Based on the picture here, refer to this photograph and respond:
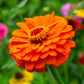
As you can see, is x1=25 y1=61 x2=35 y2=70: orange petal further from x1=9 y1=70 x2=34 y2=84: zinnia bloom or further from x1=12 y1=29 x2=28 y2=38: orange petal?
x1=9 y1=70 x2=34 y2=84: zinnia bloom

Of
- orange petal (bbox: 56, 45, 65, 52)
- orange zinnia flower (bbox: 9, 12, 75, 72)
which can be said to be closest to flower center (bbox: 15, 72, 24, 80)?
orange zinnia flower (bbox: 9, 12, 75, 72)

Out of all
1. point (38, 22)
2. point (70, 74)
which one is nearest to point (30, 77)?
point (70, 74)

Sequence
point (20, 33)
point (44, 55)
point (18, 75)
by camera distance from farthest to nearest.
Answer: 1. point (18, 75)
2. point (20, 33)
3. point (44, 55)

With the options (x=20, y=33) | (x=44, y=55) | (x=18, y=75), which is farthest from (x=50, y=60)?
(x=18, y=75)

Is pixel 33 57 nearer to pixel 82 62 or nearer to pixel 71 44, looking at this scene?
pixel 71 44

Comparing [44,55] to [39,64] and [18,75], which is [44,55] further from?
[18,75]

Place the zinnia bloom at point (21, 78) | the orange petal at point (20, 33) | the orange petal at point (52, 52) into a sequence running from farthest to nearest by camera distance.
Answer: the zinnia bloom at point (21, 78), the orange petal at point (20, 33), the orange petal at point (52, 52)

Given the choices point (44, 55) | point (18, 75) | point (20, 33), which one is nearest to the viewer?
point (44, 55)

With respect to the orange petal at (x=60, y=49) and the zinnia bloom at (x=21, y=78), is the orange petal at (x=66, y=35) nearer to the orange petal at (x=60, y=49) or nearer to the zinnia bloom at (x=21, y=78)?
the orange petal at (x=60, y=49)

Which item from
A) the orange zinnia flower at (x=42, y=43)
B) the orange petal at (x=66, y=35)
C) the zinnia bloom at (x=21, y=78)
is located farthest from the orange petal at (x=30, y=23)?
the zinnia bloom at (x=21, y=78)
